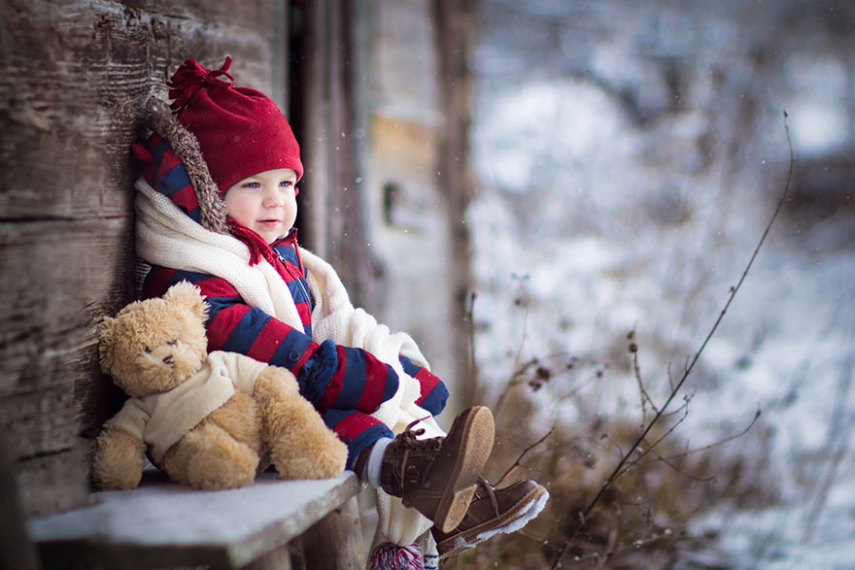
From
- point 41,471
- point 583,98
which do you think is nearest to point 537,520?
point 41,471

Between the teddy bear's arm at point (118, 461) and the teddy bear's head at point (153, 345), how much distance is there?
83 millimetres

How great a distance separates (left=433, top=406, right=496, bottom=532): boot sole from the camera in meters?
1.37

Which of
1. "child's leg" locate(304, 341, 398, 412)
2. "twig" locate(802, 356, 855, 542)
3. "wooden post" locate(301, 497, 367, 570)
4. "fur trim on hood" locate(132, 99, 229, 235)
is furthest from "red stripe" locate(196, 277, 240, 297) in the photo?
"twig" locate(802, 356, 855, 542)

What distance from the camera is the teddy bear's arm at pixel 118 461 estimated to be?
4.24 ft

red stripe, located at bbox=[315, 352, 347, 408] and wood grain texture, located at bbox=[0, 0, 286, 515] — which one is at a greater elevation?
wood grain texture, located at bbox=[0, 0, 286, 515]

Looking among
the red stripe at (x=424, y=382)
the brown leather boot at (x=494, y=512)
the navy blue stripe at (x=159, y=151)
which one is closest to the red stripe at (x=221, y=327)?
the navy blue stripe at (x=159, y=151)

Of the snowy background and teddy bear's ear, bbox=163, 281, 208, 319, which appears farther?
the snowy background

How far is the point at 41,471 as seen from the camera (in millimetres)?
1211

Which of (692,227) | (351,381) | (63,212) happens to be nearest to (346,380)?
(351,381)

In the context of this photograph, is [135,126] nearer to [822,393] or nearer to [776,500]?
[776,500]

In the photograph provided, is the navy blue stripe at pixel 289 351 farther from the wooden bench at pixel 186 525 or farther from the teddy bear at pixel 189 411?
the wooden bench at pixel 186 525

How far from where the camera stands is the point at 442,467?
1.38m

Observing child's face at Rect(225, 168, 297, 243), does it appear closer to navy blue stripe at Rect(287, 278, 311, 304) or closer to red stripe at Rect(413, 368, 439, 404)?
navy blue stripe at Rect(287, 278, 311, 304)

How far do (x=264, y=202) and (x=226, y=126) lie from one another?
0.56 ft
